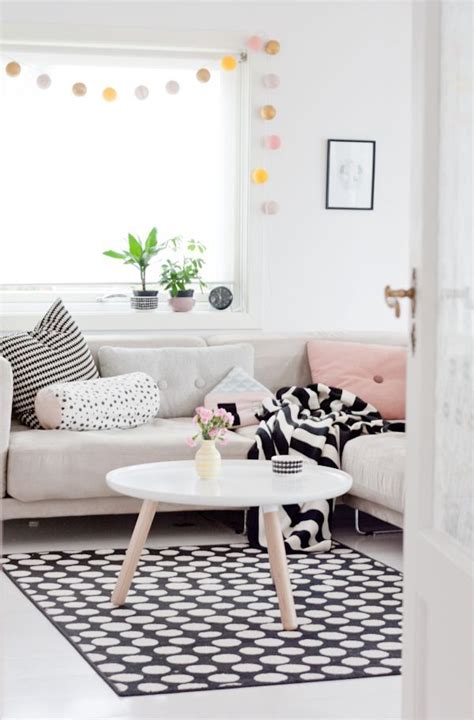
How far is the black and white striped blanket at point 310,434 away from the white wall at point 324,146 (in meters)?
0.86

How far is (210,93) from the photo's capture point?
19.2 feet

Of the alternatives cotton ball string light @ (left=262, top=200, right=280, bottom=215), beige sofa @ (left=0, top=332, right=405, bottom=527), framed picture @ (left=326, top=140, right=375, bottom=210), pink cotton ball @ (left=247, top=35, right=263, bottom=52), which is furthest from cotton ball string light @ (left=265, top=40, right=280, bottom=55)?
beige sofa @ (left=0, top=332, right=405, bottom=527)

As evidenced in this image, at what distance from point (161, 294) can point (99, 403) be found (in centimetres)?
122

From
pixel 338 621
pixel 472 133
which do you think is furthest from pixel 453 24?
pixel 338 621

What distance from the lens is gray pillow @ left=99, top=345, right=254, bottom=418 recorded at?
5.15m

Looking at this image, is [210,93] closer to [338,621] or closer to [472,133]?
[338,621]

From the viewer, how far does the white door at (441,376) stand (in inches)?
71.8

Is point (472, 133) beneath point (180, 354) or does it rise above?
above

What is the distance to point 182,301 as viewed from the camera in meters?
5.71

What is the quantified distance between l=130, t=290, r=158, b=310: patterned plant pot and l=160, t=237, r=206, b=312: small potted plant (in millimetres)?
86

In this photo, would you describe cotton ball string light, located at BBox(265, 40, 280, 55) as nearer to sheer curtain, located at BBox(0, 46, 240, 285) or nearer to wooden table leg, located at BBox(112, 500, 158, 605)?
sheer curtain, located at BBox(0, 46, 240, 285)

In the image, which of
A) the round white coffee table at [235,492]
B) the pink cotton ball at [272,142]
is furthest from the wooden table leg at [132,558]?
the pink cotton ball at [272,142]

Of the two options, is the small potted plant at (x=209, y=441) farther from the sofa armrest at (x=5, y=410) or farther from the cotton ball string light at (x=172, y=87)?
the cotton ball string light at (x=172, y=87)

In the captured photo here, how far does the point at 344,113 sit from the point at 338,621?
3110 mm
